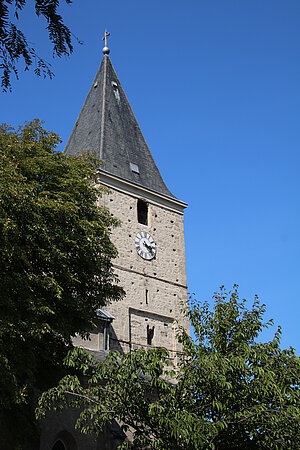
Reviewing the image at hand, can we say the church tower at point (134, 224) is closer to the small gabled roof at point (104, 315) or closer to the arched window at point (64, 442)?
the small gabled roof at point (104, 315)

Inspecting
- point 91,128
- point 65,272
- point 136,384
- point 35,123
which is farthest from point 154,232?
point 136,384

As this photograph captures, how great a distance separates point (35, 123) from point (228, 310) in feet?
29.0

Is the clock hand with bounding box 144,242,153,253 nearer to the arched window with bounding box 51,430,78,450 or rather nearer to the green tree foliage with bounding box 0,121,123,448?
the green tree foliage with bounding box 0,121,123,448

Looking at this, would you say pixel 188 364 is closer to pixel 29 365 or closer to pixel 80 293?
pixel 29 365

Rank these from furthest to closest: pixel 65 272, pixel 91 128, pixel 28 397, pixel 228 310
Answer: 1. pixel 91 128
2. pixel 65 272
3. pixel 28 397
4. pixel 228 310

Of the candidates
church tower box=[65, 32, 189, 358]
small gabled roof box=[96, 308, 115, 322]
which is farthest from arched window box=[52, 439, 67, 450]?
small gabled roof box=[96, 308, 115, 322]

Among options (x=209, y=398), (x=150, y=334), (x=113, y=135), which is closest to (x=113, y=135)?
(x=113, y=135)

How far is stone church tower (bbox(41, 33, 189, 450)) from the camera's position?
2628 cm

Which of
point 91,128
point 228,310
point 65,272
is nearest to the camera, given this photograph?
point 228,310

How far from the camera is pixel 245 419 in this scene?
1075cm

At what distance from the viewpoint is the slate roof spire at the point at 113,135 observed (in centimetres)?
3142

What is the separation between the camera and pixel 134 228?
2889 cm

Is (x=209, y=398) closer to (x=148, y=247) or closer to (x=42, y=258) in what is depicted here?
(x=42, y=258)

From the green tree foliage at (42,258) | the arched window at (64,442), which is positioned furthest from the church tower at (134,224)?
the green tree foliage at (42,258)
